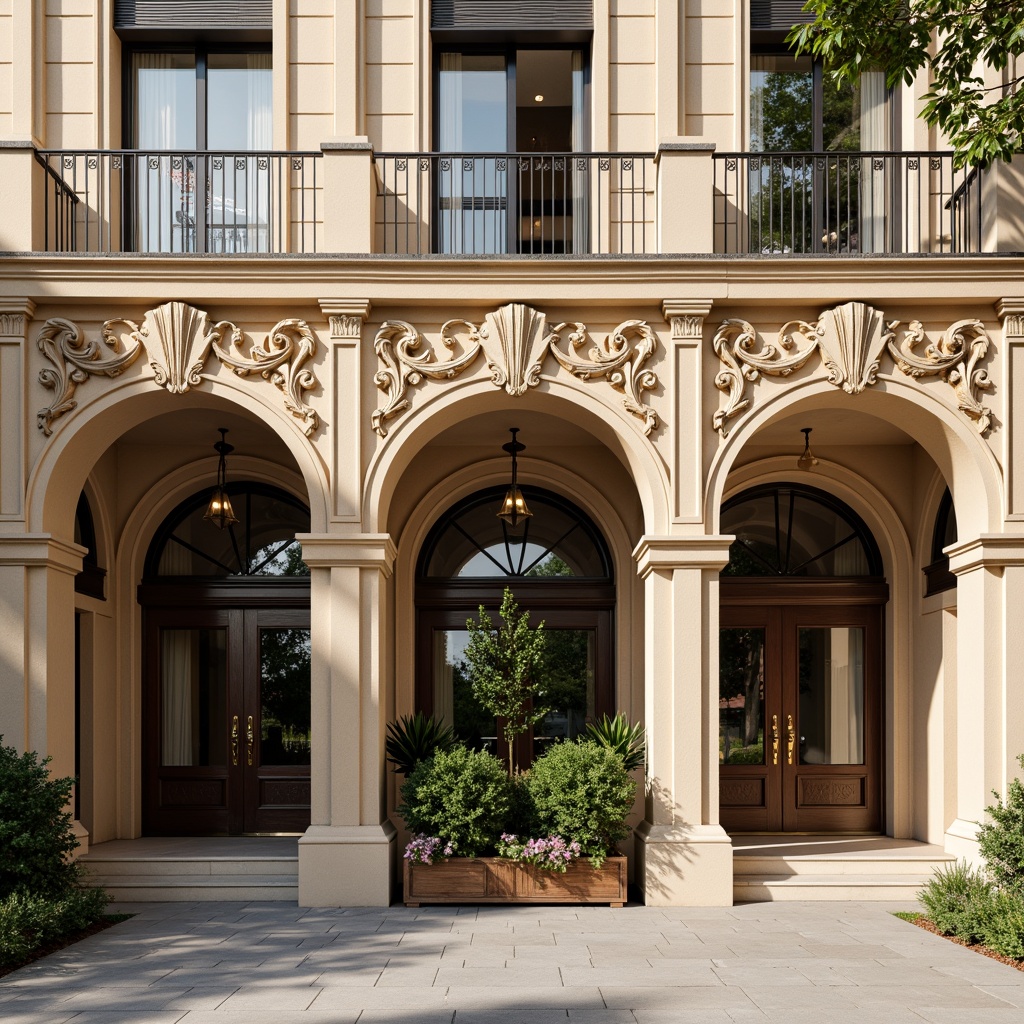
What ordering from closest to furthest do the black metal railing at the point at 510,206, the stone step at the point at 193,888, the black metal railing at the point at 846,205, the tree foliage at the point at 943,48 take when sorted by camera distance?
the tree foliage at the point at 943,48 → the stone step at the point at 193,888 → the black metal railing at the point at 846,205 → the black metal railing at the point at 510,206

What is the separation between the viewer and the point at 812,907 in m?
9.84

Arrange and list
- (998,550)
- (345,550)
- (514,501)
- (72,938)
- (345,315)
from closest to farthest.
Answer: (72,938), (998,550), (345,550), (345,315), (514,501)

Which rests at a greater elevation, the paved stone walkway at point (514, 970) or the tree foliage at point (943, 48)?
the tree foliage at point (943, 48)

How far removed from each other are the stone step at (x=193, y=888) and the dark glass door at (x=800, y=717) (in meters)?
4.76

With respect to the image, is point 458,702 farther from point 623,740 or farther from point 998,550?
point 998,550

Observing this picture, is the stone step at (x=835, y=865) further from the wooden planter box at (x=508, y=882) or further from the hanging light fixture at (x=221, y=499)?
the hanging light fixture at (x=221, y=499)

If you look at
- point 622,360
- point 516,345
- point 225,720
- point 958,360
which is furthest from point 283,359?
point 958,360

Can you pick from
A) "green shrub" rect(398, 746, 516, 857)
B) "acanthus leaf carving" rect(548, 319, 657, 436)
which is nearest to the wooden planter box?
"green shrub" rect(398, 746, 516, 857)

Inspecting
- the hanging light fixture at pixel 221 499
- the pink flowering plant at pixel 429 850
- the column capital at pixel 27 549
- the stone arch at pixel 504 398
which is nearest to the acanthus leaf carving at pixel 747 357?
the stone arch at pixel 504 398

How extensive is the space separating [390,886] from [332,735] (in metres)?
1.34

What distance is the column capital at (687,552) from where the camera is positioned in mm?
10125

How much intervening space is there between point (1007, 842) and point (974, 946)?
3.01 feet

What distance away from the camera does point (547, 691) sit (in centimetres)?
1235

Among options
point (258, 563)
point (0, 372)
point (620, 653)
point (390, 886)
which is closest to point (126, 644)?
point (258, 563)
